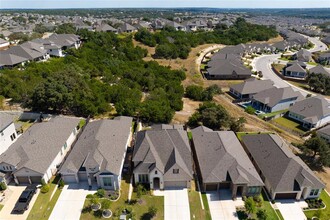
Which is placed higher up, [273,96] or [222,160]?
[222,160]

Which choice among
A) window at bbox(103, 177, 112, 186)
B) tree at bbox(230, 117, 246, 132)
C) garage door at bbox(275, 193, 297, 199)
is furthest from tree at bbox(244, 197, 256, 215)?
tree at bbox(230, 117, 246, 132)

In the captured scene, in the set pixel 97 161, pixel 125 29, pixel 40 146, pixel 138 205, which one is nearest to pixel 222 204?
pixel 138 205

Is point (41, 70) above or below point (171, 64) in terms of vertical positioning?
above

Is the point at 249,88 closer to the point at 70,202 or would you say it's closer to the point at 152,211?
the point at 152,211

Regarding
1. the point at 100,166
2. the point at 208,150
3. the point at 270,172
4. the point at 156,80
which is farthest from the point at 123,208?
the point at 156,80

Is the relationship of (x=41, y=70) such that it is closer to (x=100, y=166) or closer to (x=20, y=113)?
(x=20, y=113)


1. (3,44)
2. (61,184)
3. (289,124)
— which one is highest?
(3,44)
